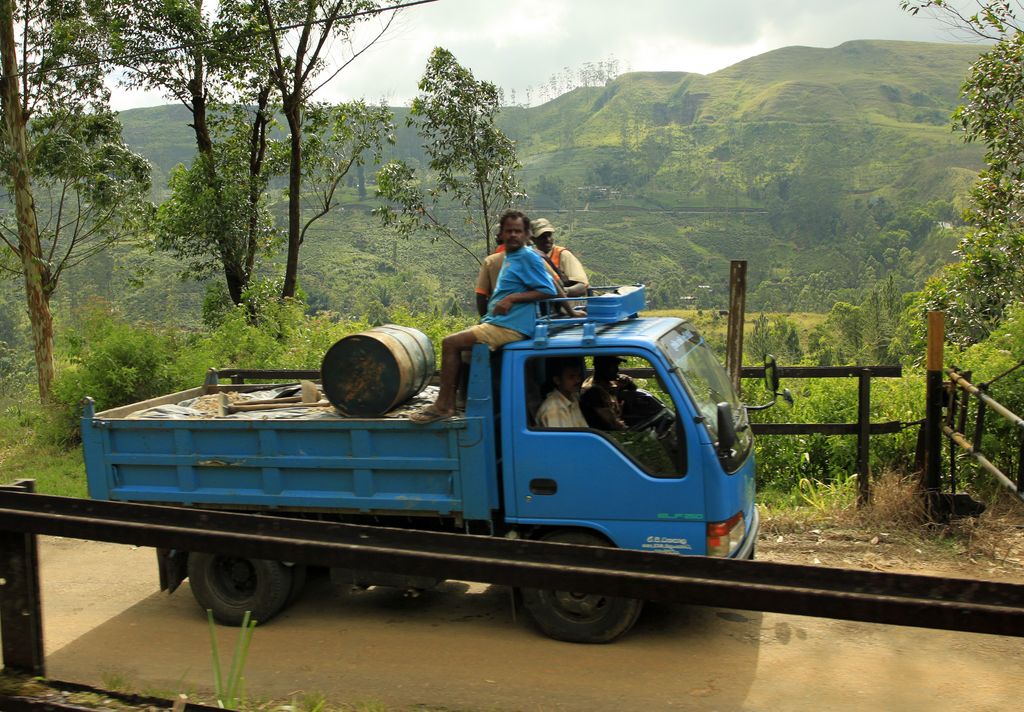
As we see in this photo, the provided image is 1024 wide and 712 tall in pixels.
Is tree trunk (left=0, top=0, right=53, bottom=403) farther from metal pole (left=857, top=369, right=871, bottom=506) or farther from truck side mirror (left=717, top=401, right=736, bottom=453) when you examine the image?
truck side mirror (left=717, top=401, right=736, bottom=453)

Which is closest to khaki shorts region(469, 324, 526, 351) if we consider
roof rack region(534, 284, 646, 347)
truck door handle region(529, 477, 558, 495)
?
roof rack region(534, 284, 646, 347)

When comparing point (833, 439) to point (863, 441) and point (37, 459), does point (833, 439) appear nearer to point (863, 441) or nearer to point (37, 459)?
point (863, 441)

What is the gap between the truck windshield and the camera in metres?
5.20

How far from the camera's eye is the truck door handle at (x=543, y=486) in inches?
205

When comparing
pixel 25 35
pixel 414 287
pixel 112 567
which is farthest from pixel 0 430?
pixel 414 287

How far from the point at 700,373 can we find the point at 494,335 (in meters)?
1.31

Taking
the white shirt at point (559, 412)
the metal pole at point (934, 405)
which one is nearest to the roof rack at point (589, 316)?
the white shirt at point (559, 412)

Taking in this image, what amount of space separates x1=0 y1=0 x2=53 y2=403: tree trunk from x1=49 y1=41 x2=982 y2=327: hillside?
35.3 metres

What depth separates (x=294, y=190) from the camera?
1833 cm

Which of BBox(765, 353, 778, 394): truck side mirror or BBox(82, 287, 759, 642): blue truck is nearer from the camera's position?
BBox(82, 287, 759, 642): blue truck

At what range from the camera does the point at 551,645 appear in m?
5.27

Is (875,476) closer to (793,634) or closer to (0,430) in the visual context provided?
(793,634)

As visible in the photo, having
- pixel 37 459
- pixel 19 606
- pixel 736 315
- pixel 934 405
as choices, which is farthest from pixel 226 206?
pixel 19 606

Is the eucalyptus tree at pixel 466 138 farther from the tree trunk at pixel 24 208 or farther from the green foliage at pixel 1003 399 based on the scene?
the green foliage at pixel 1003 399
